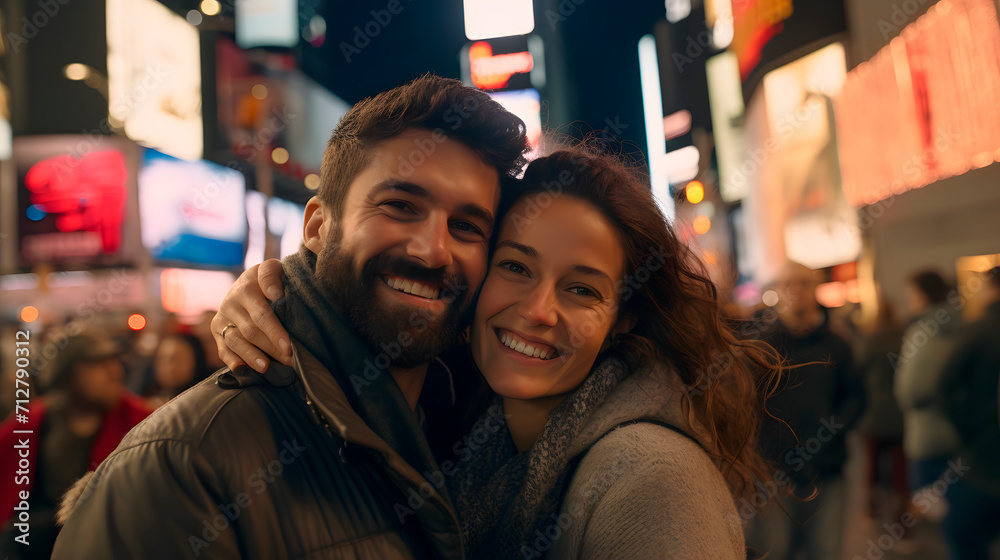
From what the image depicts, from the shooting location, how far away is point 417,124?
191 cm

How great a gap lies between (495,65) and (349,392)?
2468 cm

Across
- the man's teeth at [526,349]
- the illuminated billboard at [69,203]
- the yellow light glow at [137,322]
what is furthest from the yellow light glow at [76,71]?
the man's teeth at [526,349]

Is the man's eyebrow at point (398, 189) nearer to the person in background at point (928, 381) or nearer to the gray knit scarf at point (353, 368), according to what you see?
the gray knit scarf at point (353, 368)

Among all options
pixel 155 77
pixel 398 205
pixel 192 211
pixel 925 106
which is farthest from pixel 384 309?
pixel 155 77

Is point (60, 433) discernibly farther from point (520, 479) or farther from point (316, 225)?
point (520, 479)

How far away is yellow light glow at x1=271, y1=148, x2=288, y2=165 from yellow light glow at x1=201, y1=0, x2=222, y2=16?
5236mm

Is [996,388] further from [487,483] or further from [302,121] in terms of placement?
[302,121]

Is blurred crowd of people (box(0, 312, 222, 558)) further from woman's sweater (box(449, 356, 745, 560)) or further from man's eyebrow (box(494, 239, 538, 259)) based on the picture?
man's eyebrow (box(494, 239, 538, 259))

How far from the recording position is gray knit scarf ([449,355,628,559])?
192cm

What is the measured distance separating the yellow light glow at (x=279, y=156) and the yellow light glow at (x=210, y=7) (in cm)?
524

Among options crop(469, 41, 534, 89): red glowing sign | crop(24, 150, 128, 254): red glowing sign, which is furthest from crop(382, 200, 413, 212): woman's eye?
crop(469, 41, 534, 89): red glowing sign

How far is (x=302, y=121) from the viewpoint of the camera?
2400 centimetres

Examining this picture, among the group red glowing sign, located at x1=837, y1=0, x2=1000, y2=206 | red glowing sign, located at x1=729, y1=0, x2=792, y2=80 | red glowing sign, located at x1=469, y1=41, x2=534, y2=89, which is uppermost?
red glowing sign, located at x1=469, y1=41, x2=534, y2=89

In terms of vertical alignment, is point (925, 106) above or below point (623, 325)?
above
